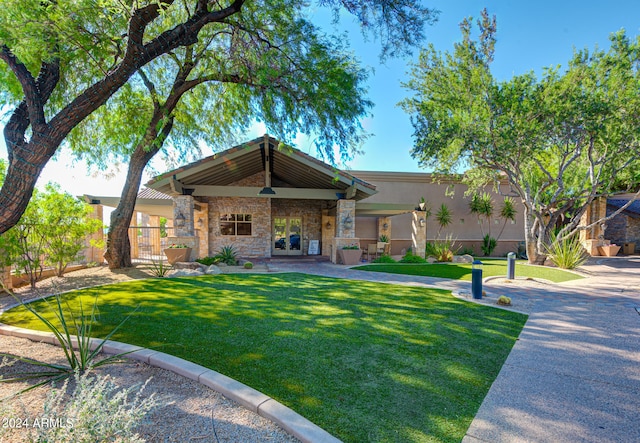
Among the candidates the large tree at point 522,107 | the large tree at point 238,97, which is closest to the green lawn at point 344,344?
the large tree at point 238,97

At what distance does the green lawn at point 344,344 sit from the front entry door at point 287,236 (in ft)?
30.2

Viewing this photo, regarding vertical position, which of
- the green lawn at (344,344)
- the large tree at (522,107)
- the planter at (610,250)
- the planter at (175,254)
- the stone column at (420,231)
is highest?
the large tree at (522,107)

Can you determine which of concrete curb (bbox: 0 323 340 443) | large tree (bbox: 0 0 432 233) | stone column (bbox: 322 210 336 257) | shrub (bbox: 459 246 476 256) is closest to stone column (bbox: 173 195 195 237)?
large tree (bbox: 0 0 432 233)

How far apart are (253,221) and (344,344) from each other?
12172 mm

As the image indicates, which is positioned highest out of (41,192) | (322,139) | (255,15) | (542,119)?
(255,15)

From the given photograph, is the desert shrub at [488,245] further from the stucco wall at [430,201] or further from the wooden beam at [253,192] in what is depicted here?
the wooden beam at [253,192]

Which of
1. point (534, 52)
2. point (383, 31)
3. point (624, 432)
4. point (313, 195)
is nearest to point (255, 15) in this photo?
point (383, 31)

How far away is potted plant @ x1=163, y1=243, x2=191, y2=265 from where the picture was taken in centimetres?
1113

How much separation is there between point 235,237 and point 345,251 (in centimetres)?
580

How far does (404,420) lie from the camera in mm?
2404

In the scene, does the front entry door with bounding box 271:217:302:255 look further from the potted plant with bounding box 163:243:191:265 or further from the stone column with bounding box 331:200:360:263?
the potted plant with bounding box 163:243:191:265

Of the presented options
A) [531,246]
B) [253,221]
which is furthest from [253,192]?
[531,246]

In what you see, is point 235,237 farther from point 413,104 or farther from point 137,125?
point 413,104

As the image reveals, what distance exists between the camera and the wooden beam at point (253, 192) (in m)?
12.0
